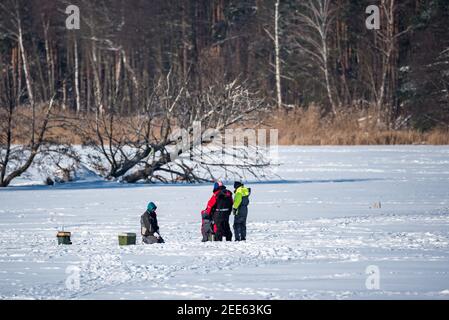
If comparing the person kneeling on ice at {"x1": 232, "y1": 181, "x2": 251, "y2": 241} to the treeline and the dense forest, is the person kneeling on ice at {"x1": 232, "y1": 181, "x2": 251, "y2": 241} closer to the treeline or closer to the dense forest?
the dense forest

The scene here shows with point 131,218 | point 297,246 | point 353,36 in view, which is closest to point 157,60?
point 353,36

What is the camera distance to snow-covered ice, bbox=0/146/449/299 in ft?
39.3

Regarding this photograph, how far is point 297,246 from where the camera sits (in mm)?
15422

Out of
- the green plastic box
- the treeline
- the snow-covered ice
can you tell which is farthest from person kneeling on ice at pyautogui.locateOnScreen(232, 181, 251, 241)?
the treeline

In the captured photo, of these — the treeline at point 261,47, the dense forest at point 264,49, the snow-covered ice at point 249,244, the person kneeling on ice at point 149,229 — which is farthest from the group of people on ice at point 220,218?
the treeline at point 261,47

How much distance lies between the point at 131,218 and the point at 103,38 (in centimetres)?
3577

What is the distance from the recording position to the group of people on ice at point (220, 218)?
1612 cm

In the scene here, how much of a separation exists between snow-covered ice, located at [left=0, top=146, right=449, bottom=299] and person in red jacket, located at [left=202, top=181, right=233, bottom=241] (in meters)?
0.41

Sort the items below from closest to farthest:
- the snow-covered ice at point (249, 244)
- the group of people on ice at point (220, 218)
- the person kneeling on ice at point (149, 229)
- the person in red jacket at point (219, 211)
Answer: the snow-covered ice at point (249, 244), the person kneeling on ice at point (149, 229), the group of people on ice at point (220, 218), the person in red jacket at point (219, 211)

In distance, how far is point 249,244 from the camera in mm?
15656

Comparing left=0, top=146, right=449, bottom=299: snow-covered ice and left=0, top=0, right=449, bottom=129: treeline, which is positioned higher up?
left=0, top=0, right=449, bottom=129: treeline

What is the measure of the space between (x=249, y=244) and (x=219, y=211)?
95 cm

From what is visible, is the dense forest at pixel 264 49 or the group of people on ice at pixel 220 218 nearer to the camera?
the group of people on ice at pixel 220 218

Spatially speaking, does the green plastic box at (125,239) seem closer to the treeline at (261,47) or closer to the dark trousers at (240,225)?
the dark trousers at (240,225)
